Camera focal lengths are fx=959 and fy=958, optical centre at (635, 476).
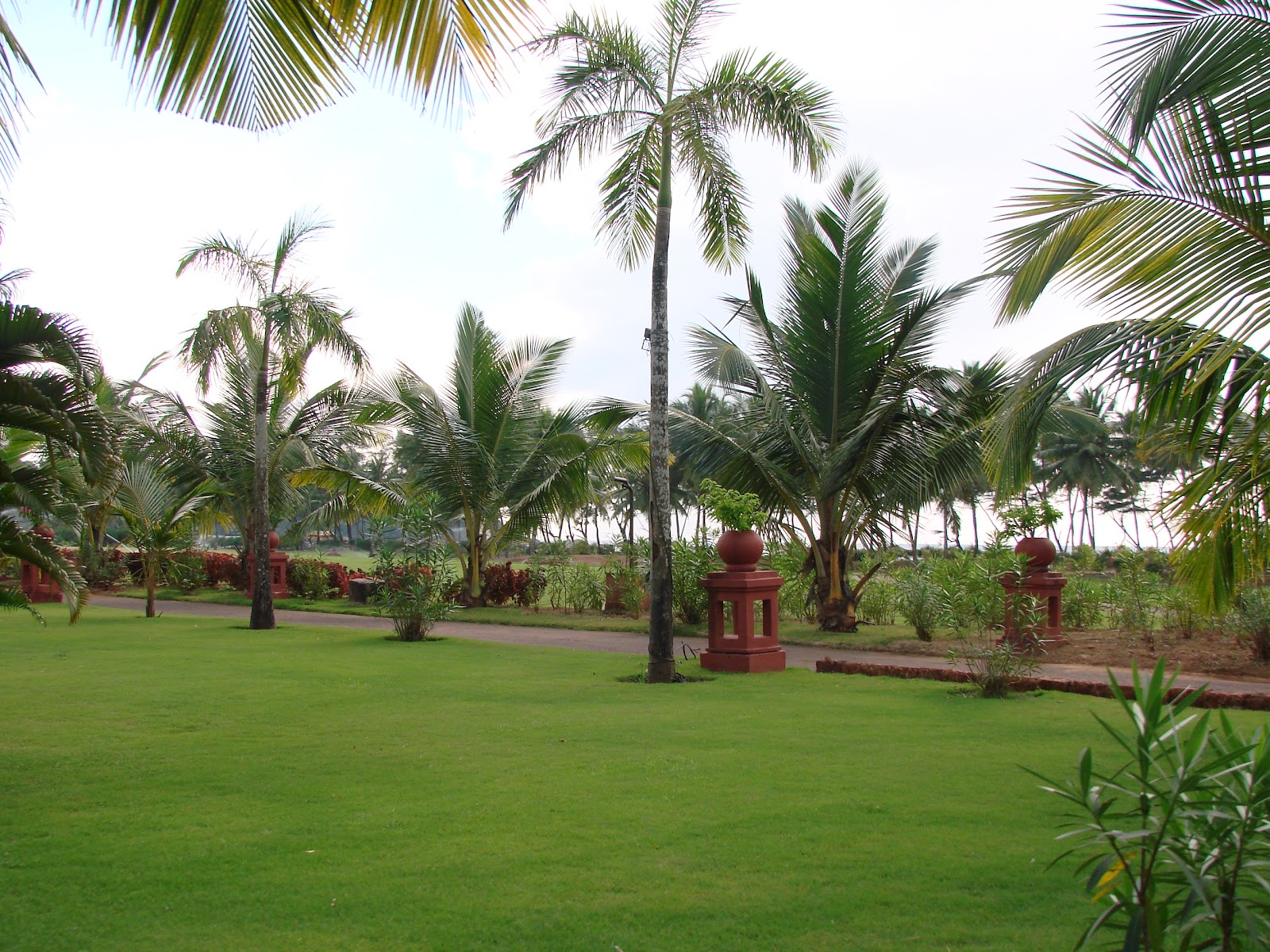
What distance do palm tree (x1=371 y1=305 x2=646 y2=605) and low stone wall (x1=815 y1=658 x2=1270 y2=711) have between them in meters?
9.10

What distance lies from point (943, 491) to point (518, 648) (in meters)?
6.61

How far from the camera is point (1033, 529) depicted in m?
12.4

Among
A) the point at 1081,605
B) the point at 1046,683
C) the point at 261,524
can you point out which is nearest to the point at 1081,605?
the point at 1081,605

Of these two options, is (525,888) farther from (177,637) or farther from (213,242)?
(213,242)

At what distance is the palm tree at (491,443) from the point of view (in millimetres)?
19281

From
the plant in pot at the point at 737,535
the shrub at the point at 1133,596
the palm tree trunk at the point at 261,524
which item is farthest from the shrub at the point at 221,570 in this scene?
the shrub at the point at 1133,596

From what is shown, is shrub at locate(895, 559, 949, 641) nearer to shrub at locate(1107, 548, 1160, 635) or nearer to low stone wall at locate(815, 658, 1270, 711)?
shrub at locate(1107, 548, 1160, 635)

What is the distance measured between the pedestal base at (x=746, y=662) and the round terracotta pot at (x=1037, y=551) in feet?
12.7

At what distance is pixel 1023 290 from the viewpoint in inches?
217

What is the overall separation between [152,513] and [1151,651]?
63.1 ft

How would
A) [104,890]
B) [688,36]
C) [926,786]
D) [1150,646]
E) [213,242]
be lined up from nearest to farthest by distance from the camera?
1. [104,890]
2. [926,786]
3. [688,36]
4. [1150,646]
5. [213,242]

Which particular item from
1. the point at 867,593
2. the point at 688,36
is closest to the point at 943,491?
the point at 867,593

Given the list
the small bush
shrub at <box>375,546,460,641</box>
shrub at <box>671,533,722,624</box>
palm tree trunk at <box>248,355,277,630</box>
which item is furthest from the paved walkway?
the small bush

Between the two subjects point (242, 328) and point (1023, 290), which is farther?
point (242, 328)
